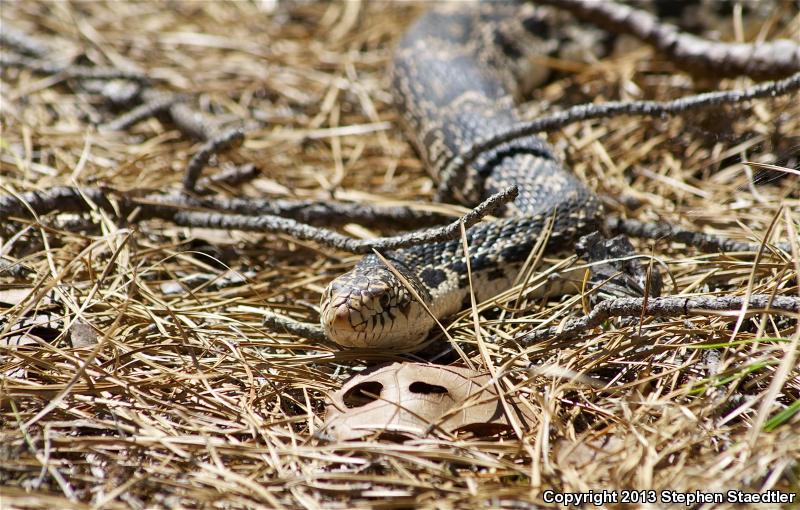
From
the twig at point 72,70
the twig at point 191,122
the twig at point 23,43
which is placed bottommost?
the twig at point 191,122

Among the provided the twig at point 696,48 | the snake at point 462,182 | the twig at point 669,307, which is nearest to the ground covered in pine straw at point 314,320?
the twig at point 669,307

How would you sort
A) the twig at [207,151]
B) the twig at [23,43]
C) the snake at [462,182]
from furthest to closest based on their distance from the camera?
the twig at [23,43] → the twig at [207,151] → the snake at [462,182]

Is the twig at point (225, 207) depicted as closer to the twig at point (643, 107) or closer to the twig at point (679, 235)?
the twig at point (643, 107)

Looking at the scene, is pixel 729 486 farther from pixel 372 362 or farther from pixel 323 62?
pixel 323 62

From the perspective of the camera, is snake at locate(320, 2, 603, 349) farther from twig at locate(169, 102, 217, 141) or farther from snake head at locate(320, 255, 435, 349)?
twig at locate(169, 102, 217, 141)

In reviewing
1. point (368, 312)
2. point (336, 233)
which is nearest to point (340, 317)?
point (368, 312)

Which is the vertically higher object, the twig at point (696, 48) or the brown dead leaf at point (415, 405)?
the twig at point (696, 48)
